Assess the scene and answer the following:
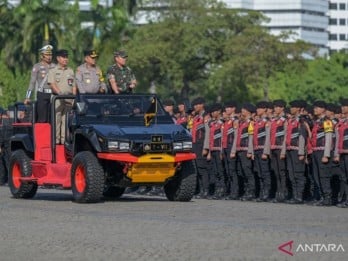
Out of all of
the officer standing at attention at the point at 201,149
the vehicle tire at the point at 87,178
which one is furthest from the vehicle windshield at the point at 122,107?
the officer standing at attention at the point at 201,149

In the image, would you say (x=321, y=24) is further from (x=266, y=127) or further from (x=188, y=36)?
(x=266, y=127)

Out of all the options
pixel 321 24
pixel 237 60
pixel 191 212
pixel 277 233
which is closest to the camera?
pixel 277 233

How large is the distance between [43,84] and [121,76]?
1.44 m

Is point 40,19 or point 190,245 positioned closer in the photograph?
point 190,245

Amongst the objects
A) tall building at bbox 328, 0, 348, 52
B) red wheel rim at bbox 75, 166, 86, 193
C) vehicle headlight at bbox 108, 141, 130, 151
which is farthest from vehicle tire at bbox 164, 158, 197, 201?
tall building at bbox 328, 0, 348, 52

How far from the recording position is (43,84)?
24.4 m

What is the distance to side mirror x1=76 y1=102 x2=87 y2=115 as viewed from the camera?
22.9m

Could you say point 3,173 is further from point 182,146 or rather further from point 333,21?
point 333,21

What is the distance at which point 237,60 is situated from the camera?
286 ft

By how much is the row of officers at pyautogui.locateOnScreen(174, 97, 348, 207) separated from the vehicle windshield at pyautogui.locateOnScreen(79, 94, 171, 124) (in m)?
2.86

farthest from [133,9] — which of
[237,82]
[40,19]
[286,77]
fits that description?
[286,77]

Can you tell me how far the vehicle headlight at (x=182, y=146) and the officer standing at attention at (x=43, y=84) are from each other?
2.88m

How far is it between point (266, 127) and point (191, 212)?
5.69 m

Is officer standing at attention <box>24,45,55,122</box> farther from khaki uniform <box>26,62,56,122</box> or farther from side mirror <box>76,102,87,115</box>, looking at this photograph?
side mirror <box>76,102,87,115</box>
